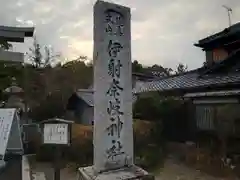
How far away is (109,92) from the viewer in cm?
505

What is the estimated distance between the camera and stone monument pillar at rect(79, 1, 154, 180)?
4.93 meters

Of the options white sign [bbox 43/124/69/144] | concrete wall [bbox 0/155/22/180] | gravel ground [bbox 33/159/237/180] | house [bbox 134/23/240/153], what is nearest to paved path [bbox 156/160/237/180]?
gravel ground [bbox 33/159/237/180]

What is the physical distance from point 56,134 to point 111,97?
2905mm

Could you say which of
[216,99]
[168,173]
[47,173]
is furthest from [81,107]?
[168,173]

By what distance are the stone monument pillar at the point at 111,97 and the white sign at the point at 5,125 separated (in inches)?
62.9

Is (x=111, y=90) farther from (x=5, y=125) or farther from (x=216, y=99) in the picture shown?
(x=216, y=99)

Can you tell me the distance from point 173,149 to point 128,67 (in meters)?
7.54

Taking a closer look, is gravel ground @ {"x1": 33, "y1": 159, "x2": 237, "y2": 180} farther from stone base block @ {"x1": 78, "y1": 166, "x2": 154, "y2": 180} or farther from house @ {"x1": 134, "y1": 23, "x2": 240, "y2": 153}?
stone base block @ {"x1": 78, "y1": 166, "x2": 154, "y2": 180}

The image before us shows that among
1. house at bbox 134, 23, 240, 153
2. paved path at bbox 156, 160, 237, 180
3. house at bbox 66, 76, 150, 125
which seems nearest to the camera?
paved path at bbox 156, 160, 237, 180

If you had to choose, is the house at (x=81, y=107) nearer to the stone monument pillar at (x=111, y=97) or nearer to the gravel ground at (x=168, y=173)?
the gravel ground at (x=168, y=173)

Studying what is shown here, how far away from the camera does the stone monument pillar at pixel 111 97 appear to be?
4.93 metres

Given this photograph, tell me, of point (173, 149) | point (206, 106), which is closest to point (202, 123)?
point (206, 106)

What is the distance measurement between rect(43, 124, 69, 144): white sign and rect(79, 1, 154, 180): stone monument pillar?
6.83 feet

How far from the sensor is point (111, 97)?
16.6 ft
